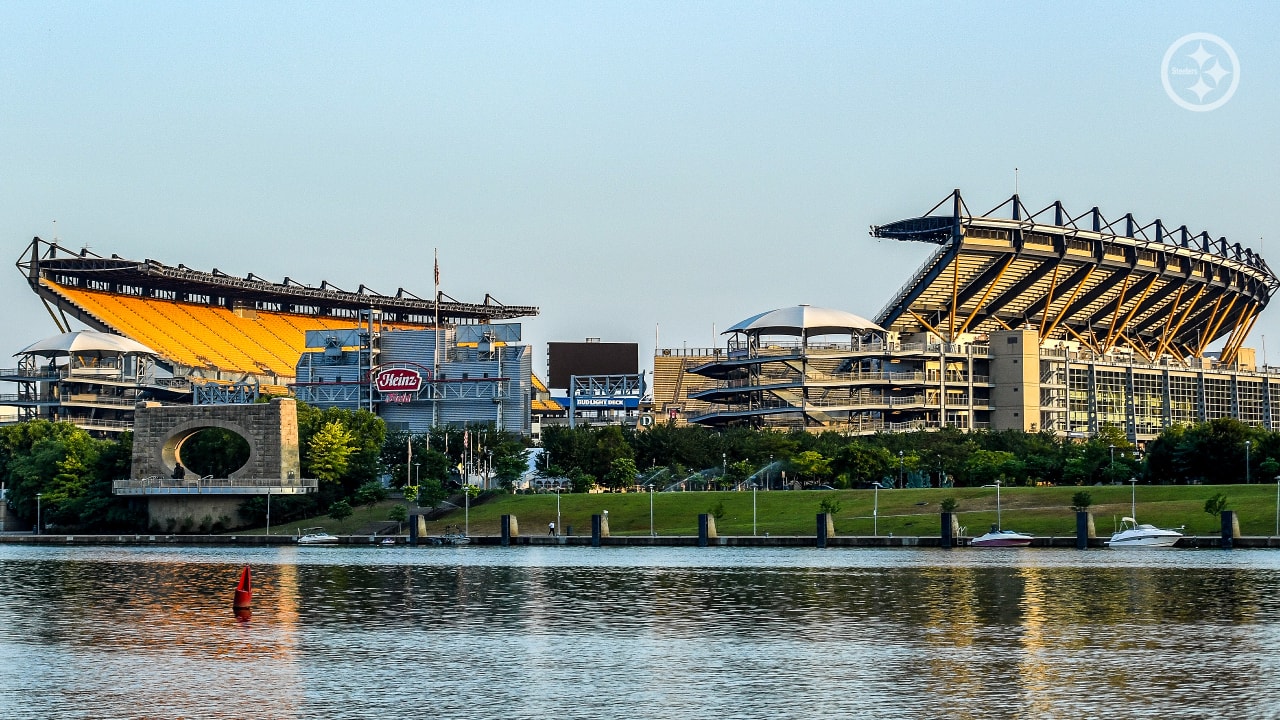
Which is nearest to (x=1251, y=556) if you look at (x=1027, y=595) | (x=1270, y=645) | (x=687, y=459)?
(x=1027, y=595)

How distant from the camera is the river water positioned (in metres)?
49.6

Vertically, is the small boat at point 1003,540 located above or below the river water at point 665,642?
above

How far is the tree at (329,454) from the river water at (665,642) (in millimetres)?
70586

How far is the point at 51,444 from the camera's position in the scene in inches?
7721

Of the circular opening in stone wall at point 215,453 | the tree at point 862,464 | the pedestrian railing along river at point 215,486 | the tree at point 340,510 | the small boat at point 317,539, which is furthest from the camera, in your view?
the circular opening in stone wall at point 215,453

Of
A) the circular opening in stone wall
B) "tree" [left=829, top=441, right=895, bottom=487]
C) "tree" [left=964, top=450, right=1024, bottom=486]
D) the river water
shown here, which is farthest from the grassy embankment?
the river water

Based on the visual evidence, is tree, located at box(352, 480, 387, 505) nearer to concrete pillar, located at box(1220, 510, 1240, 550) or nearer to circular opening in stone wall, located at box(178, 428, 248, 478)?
circular opening in stone wall, located at box(178, 428, 248, 478)

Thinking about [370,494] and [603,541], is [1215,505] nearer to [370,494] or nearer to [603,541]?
[603,541]

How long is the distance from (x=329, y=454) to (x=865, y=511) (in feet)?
206

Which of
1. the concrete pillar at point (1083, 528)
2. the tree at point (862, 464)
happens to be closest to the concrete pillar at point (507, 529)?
the tree at point (862, 464)

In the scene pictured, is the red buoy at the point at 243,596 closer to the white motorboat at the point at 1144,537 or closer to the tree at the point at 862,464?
the white motorboat at the point at 1144,537

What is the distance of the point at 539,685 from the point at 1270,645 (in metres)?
27.3

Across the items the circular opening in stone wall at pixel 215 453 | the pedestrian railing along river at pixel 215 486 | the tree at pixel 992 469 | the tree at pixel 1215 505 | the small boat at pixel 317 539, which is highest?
the circular opening in stone wall at pixel 215 453

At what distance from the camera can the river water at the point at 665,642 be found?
163 ft
